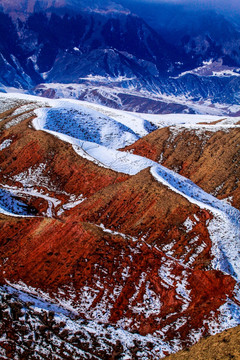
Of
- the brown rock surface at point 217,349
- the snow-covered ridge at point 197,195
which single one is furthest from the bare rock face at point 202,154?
the brown rock surface at point 217,349

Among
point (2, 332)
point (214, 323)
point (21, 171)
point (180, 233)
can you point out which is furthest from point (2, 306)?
point (21, 171)

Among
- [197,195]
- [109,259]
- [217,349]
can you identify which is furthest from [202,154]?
[217,349]

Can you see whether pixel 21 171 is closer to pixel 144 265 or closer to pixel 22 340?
pixel 144 265

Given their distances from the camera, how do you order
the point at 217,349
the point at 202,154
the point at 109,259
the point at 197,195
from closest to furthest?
the point at 217,349
the point at 109,259
the point at 197,195
the point at 202,154

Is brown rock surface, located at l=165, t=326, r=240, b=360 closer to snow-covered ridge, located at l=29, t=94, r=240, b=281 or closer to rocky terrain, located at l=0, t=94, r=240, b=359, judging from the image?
rocky terrain, located at l=0, t=94, r=240, b=359

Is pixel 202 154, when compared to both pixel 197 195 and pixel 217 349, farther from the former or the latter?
pixel 217 349

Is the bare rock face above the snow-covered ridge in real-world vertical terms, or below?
below

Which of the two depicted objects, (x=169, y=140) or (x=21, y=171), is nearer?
(x=21, y=171)

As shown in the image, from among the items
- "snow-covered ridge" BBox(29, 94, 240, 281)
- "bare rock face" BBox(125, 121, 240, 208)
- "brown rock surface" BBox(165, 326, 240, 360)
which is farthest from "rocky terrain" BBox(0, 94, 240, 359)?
"brown rock surface" BBox(165, 326, 240, 360)
